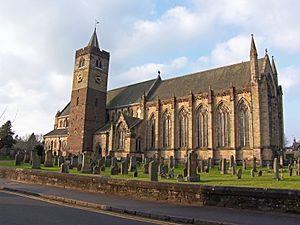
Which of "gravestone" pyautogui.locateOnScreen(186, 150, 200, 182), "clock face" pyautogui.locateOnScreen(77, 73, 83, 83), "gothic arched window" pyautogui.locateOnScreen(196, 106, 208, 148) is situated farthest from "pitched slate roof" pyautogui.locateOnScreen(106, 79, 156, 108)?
"gravestone" pyautogui.locateOnScreen(186, 150, 200, 182)

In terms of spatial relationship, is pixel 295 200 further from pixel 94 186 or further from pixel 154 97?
pixel 154 97

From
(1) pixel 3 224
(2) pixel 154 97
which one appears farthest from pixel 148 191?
(2) pixel 154 97

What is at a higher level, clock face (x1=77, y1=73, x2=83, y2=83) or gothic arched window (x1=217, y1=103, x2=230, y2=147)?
clock face (x1=77, y1=73, x2=83, y2=83)

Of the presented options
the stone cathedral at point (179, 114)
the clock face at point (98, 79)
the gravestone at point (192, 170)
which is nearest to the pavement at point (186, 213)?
the gravestone at point (192, 170)

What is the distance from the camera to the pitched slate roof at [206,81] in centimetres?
4031

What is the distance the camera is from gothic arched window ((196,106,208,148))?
4019 cm

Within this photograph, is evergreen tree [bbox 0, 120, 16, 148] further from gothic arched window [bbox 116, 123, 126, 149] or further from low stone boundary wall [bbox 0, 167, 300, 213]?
low stone boundary wall [bbox 0, 167, 300, 213]

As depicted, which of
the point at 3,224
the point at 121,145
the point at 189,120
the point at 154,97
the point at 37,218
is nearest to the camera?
the point at 3,224

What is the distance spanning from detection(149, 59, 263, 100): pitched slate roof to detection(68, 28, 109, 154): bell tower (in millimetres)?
10751

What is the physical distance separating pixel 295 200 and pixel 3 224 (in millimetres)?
7744

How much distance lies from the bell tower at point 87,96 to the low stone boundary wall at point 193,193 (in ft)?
118

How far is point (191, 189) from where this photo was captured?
32.7 feet

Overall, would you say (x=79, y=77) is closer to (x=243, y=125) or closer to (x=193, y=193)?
(x=243, y=125)

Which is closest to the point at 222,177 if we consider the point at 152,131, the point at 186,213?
the point at 186,213
